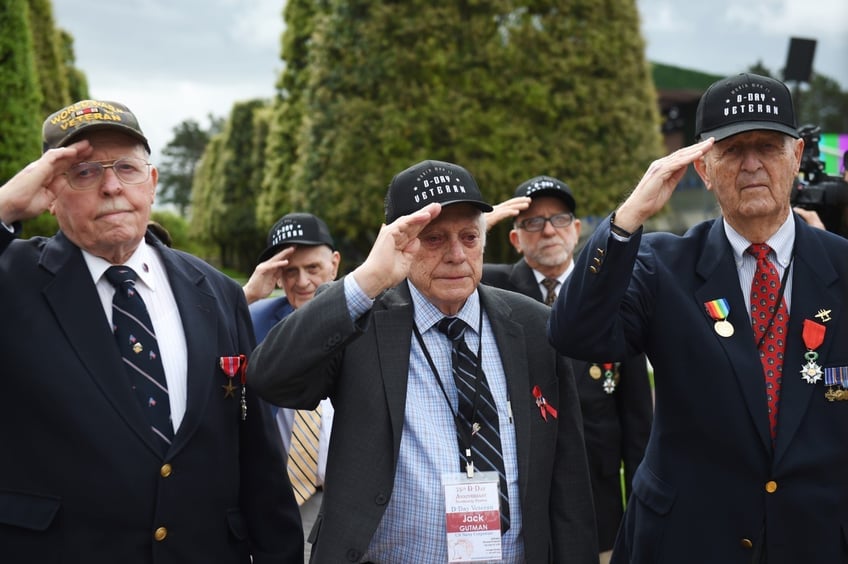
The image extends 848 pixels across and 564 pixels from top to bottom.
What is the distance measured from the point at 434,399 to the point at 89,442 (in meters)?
1.12

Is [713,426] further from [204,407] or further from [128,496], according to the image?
[128,496]

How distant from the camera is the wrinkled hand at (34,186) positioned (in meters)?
2.54

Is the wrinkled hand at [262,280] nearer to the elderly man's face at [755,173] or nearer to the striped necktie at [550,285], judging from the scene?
the striped necktie at [550,285]

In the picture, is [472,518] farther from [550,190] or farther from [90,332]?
[550,190]

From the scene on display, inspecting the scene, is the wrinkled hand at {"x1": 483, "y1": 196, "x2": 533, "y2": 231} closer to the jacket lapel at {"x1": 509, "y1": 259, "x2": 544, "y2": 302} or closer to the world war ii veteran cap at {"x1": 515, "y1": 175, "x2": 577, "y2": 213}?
the jacket lapel at {"x1": 509, "y1": 259, "x2": 544, "y2": 302}

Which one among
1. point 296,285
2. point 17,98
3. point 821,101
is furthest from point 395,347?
point 821,101

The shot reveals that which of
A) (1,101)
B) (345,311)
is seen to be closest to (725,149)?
(345,311)

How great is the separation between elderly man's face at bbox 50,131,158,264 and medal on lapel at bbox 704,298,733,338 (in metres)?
1.90

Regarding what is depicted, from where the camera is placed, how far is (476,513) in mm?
2861

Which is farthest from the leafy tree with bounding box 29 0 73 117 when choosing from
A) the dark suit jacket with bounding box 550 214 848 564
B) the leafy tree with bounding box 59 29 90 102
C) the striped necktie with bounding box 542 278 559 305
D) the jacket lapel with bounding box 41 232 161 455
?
the dark suit jacket with bounding box 550 214 848 564

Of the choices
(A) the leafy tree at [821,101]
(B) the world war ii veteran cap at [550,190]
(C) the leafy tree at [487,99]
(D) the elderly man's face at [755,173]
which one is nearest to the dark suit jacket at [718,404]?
(D) the elderly man's face at [755,173]

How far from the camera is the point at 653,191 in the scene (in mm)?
2746

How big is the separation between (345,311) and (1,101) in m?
18.8

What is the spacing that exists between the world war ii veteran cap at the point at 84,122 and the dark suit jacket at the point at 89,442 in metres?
0.34
